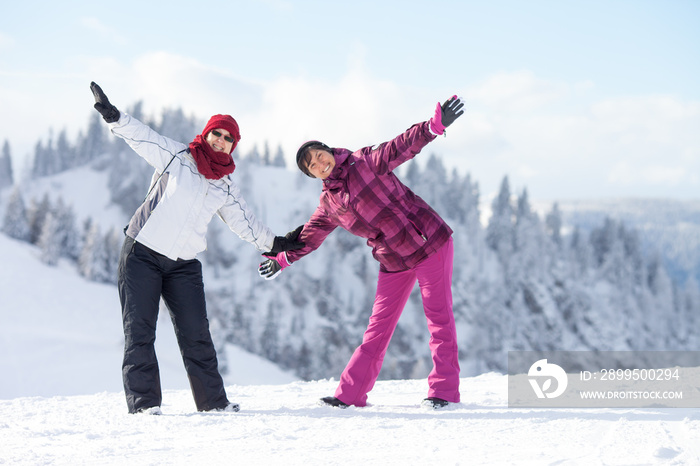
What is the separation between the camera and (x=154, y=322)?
3830mm

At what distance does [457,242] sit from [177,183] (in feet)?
261

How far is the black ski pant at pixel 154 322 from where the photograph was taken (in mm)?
3658

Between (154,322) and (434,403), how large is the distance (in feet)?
6.38

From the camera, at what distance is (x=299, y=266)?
74250 millimetres

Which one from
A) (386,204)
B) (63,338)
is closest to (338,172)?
(386,204)

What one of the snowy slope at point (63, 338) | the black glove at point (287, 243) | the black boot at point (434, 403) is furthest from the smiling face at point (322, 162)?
the snowy slope at point (63, 338)

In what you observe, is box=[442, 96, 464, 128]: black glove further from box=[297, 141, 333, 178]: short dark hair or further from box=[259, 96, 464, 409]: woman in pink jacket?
box=[297, 141, 333, 178]: short dark hair

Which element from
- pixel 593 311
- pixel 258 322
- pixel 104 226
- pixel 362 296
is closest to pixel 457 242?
pixel 362 296

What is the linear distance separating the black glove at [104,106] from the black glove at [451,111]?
6.85 feet

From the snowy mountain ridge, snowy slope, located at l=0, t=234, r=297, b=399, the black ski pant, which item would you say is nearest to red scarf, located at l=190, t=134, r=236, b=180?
the black ski pant

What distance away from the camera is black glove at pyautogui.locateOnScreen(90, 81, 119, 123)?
3.55 metres

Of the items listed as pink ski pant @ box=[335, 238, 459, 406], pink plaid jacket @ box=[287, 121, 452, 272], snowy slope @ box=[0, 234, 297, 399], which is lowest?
snowy slope @ box=[0, 234, 297, 399]

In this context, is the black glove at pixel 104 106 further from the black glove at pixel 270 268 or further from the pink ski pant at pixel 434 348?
the pink ski pant at pixel 434 348

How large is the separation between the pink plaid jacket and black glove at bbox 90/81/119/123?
142cm
